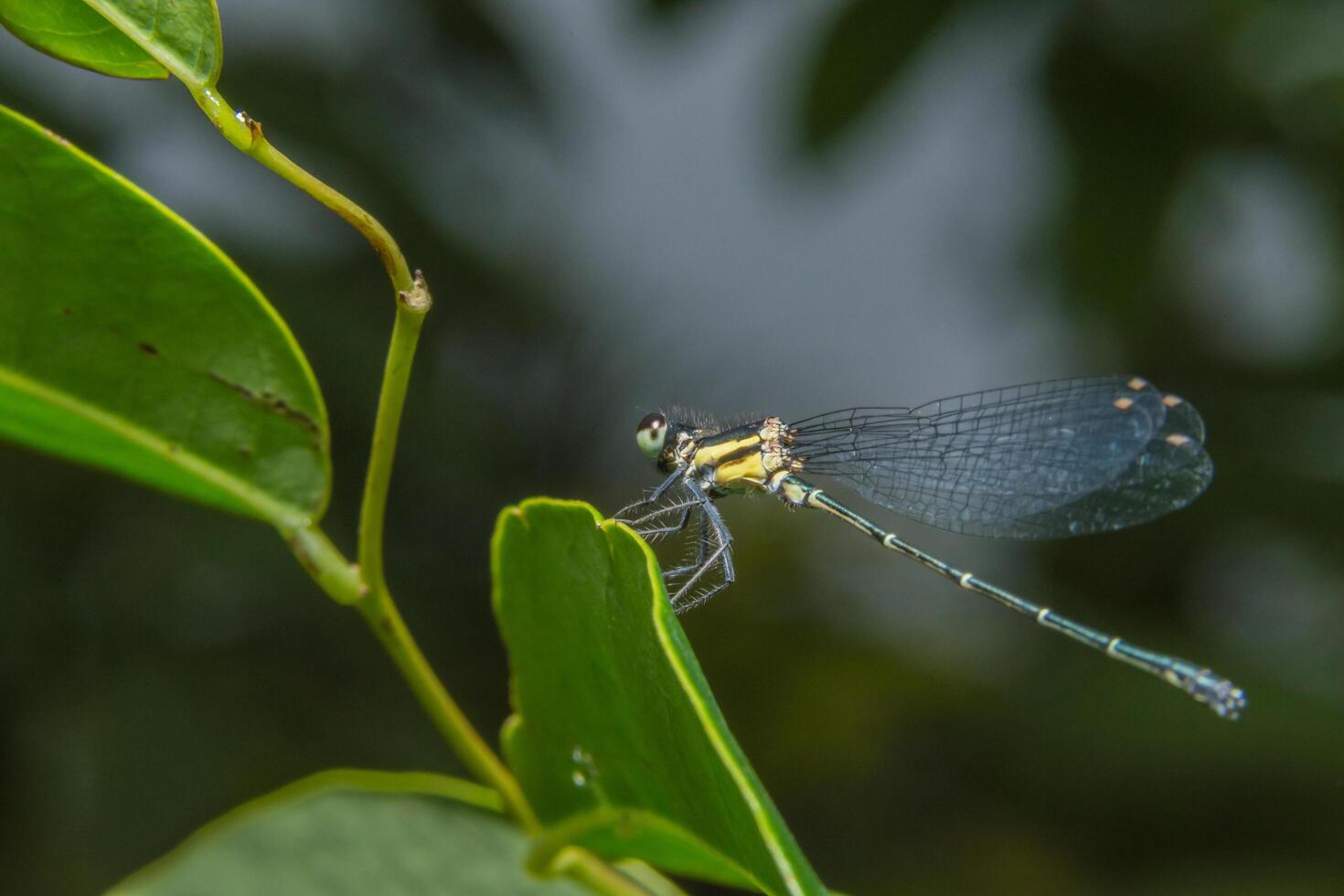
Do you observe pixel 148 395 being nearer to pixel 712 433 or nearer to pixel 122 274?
pixel 122 274

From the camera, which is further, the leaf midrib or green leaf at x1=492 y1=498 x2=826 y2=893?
the leaf midrib

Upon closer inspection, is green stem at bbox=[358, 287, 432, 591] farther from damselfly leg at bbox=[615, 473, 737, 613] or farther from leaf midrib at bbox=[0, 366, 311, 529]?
damselfly leg at bbox=[615, 473, 737, 613]

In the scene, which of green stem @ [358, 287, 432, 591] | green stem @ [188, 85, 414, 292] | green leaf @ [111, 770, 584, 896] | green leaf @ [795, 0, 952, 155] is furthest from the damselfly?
green stem @ [188, 85, 414, 292]

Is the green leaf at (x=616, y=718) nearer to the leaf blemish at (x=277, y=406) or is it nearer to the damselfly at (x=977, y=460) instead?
the leaf blemish at (x=277, y=406)

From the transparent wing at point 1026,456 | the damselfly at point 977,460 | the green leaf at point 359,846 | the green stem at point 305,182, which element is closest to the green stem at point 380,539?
the green stem at point 305,182

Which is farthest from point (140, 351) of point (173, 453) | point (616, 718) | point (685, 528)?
point (685, 528)

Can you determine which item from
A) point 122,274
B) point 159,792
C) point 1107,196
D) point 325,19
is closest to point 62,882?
point 159,792
